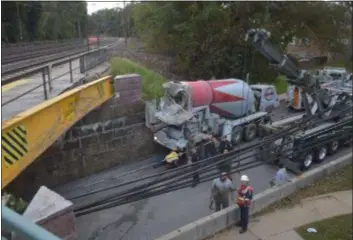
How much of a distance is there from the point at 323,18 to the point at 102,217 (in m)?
5.59

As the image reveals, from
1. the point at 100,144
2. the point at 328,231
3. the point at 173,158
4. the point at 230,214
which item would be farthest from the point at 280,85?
the point at 328,231

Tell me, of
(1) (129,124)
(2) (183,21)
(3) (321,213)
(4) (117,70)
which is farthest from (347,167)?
(2) (183,21)

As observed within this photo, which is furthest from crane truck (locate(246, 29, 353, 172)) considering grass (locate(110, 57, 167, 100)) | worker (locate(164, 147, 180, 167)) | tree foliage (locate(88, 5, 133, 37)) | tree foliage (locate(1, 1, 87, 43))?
tree foliage (locate(1, 1, 87, 43))

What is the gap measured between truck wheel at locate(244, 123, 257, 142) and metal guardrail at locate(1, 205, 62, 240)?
10.9 m

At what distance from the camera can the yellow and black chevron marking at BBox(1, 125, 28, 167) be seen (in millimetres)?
4246

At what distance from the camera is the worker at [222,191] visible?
22.8 feet

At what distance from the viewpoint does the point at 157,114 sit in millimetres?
11273

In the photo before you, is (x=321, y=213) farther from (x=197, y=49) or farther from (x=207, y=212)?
(x=197, y=49)

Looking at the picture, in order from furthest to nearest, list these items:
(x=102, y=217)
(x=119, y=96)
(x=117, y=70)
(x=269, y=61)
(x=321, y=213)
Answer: (x=117, y=70) < (x=119, y=96) < (x=269, y=61) < (x=102, y=217) < (x=321, y=213)

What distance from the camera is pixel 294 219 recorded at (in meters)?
3.40

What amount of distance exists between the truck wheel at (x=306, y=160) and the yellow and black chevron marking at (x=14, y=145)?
302 inches

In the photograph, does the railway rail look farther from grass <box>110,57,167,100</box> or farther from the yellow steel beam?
grass <box>110,57,167,100</box>

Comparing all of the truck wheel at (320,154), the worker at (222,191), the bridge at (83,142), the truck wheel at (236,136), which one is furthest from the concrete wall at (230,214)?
the truck wheel at (236,136)

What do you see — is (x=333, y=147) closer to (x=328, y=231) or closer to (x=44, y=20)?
(x=328, y=231)
